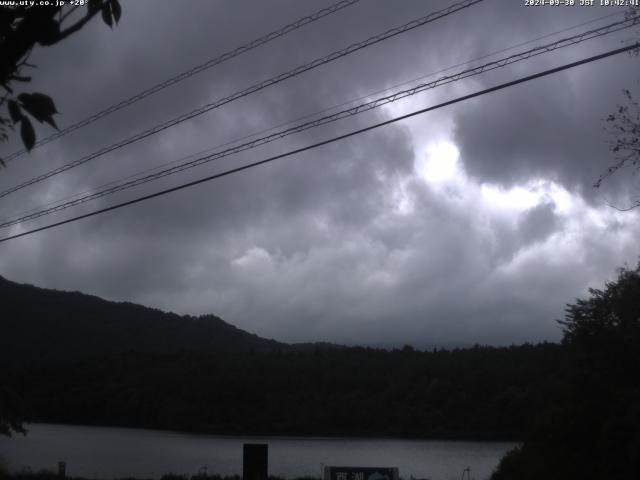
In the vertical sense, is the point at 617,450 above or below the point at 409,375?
below

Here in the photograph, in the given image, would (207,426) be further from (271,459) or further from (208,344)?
(208,344)

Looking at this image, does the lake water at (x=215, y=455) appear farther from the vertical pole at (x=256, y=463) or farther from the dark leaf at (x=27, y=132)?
the dark leaf at (x=27, y=132)

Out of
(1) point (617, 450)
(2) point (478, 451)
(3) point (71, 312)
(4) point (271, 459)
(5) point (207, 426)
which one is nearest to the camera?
(1) point (617, 450)

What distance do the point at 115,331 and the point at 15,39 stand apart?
343 feet

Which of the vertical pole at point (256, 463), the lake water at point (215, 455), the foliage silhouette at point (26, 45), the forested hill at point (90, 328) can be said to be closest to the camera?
the foliage silhouette at point (26, 45)

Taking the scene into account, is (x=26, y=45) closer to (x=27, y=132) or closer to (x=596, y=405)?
(x=27, y=132)

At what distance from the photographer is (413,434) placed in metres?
63.5

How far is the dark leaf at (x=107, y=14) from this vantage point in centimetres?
433

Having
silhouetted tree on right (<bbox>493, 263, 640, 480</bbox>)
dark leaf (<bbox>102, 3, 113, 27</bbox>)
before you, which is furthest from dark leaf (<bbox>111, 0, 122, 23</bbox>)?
silhouetted tree on right (<bbox>493, 263, 640, 480</bbox>)

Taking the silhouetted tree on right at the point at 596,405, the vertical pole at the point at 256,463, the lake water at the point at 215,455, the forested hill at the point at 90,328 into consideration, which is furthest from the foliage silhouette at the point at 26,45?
the forested hill at the point at 90,328

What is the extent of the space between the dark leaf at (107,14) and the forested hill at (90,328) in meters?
76.6

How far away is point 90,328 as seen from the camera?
328ft

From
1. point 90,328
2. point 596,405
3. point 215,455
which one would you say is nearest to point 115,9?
point 596,405

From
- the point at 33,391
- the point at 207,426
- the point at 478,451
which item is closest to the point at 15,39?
the point at 478,451
